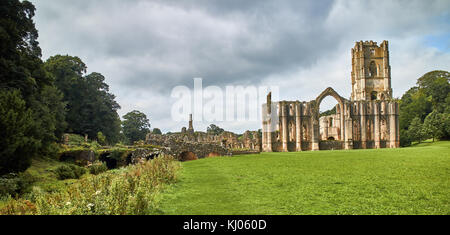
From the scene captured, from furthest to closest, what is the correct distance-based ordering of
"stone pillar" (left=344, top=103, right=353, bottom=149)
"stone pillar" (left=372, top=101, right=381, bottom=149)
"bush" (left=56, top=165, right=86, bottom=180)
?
1. "stone pillar" (left=372, top=101, right=381, bottom=149)
2. "stone pillar" (left=344, top=103, right=353, bottom=149)
3. "bush" (left=56, top=165, right=86, bottom=180)

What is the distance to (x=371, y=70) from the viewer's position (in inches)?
2259

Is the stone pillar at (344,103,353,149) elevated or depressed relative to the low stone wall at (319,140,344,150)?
elevated

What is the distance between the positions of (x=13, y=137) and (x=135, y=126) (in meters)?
62.7

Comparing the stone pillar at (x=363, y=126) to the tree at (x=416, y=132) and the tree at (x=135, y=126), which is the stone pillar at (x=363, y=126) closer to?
the tree at (x=416, y=132)

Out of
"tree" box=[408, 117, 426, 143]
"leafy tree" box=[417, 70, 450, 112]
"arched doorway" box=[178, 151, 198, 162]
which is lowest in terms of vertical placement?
"arched doorway" box=[178, 151, 198, 162]

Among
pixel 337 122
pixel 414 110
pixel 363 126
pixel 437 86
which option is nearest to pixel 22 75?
pixel 363 126

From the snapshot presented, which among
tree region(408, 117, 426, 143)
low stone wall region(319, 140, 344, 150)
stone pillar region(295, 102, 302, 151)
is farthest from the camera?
tree region(408, 117, 426, 143)

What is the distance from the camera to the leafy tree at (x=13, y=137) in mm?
14742

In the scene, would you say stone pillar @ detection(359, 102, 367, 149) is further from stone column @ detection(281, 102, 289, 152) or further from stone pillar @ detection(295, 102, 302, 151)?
stone column @ detection(281, 102, 289, 152)

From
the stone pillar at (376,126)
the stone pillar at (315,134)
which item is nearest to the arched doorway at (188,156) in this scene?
the stone pillar at (315,134)

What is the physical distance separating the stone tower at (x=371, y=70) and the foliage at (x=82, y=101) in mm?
51331

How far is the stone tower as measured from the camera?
183 feet

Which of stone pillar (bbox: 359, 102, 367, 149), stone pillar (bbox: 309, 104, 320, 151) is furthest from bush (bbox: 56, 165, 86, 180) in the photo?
stone pillar (bbox: 359, 102, 367, 149)

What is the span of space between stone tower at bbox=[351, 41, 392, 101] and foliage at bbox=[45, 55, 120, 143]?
5133cm
